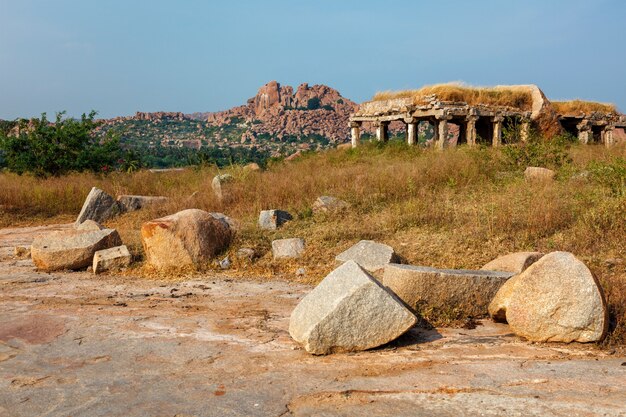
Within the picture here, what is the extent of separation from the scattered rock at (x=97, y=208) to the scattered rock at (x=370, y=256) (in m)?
5.78

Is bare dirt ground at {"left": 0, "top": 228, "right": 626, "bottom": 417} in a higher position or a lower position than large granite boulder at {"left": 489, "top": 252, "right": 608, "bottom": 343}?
lower

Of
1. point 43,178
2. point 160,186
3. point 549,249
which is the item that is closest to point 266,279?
point 549,249

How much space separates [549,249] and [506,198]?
7.08 feet

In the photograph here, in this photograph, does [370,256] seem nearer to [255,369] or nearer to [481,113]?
[255,369]

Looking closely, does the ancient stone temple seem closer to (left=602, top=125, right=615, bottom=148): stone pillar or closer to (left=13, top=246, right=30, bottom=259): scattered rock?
(left=602, top=125, right=615, bottom=148): stone pillar

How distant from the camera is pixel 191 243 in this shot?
687 cm

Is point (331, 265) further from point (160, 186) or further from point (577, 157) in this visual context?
point (577, 157)

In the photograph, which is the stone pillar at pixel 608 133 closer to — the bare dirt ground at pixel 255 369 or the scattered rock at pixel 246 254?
the scattered rock at pixel 246 254

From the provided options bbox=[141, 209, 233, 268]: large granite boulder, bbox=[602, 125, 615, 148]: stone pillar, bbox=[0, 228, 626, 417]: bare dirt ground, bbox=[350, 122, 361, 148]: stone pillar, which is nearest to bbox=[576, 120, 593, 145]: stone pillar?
bbox=[602, 125, 615, 148]: stone pillar

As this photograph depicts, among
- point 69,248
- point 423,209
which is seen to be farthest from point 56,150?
point 423,209

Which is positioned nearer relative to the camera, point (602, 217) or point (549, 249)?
point (549, 249)

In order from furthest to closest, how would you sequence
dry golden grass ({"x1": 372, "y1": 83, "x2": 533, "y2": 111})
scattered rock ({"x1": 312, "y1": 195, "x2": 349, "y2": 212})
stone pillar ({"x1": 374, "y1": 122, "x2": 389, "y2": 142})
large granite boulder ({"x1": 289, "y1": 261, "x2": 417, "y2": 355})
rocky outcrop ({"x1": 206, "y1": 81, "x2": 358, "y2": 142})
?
1. rocky outcrop ({"x1": 206, "y1": 81, "x2": 358, "y2": 142})
2. stone pillar ({"x1": 374, "y1": 122, "x2": 389, "y2": 142})
3. dry golden grass ({"x1": 372, "y1": 83, "x2": 533, "y2": 111})
4. scattered rock ({"x1": 312, "y1": 195, "x2": 349, "y2": 212})
5. large granite boulder ({"x1": 289, "y1": 261, "x2": 417, "y2": 355})

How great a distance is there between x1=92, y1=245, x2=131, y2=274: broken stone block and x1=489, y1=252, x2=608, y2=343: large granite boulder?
4857 mm

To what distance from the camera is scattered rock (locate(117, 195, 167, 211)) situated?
1084cm
